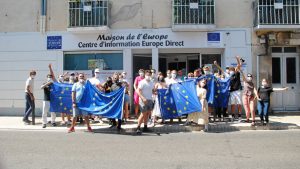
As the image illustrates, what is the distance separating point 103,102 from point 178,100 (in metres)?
2.66

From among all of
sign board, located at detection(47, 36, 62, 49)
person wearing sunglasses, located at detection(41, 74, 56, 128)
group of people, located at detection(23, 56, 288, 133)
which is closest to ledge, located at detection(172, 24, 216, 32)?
group of people, located at detection(23, 56, 288, 133)

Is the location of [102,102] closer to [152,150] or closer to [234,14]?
[152,150]

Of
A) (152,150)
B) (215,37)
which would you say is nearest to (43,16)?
(215,37)

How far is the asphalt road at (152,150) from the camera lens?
7.33 metres

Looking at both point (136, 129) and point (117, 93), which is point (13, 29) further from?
point (136, 129)

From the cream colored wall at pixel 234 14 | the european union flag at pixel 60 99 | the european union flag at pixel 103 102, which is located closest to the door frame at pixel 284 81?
the cream colored wall at pixel 234 14

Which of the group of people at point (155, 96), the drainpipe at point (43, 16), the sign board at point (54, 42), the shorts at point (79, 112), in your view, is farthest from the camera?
the drainpipe at point (43, 16)

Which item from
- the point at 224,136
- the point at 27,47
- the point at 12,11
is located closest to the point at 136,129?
the point at 224,136

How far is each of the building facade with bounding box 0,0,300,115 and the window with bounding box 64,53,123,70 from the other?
0.05 metres

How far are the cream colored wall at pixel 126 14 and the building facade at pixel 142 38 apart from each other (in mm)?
46

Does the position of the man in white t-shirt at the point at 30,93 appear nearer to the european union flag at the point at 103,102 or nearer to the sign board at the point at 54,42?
the european union flag at the point at 103,102

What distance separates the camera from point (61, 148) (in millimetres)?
9070

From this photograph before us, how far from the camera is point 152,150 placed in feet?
29.0

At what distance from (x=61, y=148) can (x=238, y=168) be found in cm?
439
